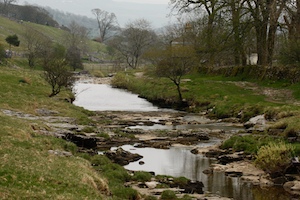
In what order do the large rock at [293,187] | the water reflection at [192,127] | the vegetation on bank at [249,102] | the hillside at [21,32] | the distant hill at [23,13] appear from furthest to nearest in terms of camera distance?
1. the distant hill at [23,13]
2. the hillside at [21,32]
3. the water reflection at [192,127]
4. the vegetation on bank at [249,102]
5. the large rock at [293,187]

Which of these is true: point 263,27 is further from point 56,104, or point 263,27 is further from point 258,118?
point 56,104

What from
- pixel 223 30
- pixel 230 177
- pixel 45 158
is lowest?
pixel 230 177

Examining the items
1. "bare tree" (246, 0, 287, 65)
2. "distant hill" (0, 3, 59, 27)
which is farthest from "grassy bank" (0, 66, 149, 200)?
"distant hill" (0, 3, 59, 27)

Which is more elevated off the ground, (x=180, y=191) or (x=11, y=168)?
(x=11, y=168)

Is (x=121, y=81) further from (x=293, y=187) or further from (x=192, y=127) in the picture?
(x=293, y=187)

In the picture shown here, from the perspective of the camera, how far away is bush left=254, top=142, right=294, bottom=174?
20.1m

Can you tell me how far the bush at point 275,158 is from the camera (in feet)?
65.9

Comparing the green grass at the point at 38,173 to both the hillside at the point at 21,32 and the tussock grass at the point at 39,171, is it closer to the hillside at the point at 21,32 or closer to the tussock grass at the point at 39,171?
the tussock grass at the point at 39,171

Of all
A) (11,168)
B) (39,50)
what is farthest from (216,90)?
(39,50)

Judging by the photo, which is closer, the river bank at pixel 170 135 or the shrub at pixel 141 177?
the shrub at pixel 141 177

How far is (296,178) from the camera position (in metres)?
19.2

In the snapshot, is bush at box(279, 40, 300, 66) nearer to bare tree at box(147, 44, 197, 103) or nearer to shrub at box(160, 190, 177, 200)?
bare tree at box(147, 44, 197, 103)

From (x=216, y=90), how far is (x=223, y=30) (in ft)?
23.2

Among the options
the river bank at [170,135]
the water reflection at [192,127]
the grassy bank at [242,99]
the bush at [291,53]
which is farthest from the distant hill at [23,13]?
the water reflection at [192,127]
